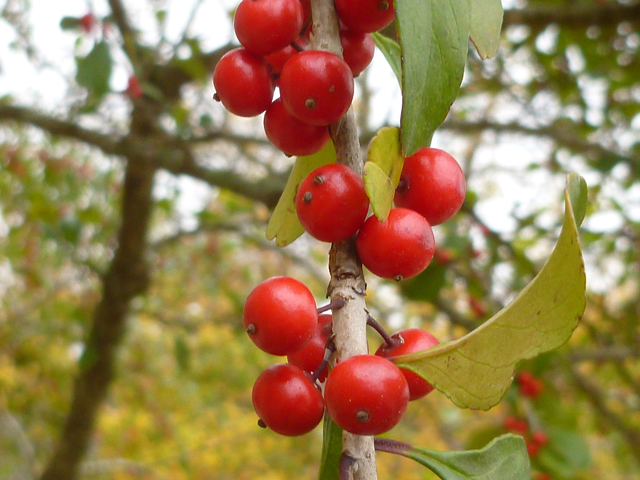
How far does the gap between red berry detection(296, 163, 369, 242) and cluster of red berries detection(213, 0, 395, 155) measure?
2.8 inches

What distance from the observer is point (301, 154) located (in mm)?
691

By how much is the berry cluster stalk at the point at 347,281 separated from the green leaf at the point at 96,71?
4.88ft

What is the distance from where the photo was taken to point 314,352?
24.8 inches

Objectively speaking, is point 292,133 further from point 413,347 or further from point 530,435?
point 530,435

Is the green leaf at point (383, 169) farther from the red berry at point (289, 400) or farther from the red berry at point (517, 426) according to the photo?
the red berry at point (517, 426)

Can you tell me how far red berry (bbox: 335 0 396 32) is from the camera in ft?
2.01

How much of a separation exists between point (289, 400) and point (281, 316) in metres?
0.09

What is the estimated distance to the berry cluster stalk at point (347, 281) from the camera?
0.55m

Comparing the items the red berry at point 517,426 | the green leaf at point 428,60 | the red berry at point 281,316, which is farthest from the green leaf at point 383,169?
the red berry at point 517,426

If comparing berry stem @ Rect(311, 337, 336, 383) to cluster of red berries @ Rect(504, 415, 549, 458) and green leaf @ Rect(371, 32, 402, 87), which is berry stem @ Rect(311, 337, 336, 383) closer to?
green leaf @ Rect(371, 32, 402, 87)

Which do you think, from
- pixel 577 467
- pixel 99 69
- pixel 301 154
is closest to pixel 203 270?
pixel 99 69

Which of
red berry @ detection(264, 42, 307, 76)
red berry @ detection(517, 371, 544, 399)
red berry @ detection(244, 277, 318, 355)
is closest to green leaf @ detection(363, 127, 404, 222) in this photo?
red berry @ detection(244, 277, 318, 355)

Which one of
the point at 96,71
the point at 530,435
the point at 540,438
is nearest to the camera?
the point at 96,71

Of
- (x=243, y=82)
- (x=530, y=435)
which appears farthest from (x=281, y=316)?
(x=530, y=435)
